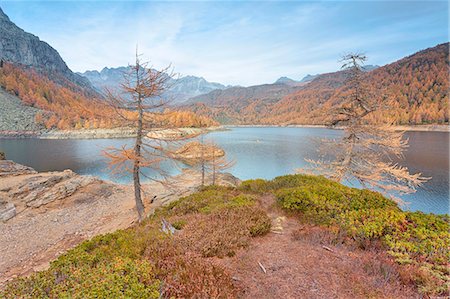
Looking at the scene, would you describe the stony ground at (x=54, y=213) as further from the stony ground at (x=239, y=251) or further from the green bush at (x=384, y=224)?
the green bush at (x=384, y=224)

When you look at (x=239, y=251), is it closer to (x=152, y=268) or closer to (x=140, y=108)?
(x=152, y=268)

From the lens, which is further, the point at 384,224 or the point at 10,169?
the point at 10,169

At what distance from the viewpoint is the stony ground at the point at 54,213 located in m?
12.3

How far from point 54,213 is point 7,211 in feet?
8.96

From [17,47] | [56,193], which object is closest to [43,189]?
[56,193]

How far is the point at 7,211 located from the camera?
16.0 m

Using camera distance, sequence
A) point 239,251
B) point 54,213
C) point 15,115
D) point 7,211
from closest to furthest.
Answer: point 239,251 → point 7,211 → point 54,213 → point 15,115

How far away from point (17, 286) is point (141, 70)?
34.1 feet

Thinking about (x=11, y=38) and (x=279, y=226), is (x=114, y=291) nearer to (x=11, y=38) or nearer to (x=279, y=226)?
(x=279, y=226)

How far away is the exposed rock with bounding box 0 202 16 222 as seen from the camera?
15.6 metres

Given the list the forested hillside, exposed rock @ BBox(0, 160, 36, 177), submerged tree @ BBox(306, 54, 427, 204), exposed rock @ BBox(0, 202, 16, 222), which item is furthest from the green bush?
the forested hillside

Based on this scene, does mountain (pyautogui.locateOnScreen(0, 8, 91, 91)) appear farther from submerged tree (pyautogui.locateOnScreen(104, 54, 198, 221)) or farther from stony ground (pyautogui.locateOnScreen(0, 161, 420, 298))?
submerged tree (pyautogui.locateOnScreen(104, 54, 198, 221))

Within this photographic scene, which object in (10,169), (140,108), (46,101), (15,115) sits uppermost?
(46,101)

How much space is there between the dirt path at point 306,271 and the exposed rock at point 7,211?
1831 cm
